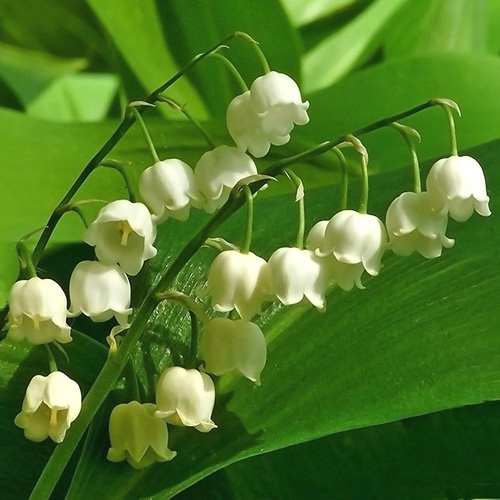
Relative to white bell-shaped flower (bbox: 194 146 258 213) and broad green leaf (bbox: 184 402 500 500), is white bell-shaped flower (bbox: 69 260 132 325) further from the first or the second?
broad green leaf (bbox: 184 402 500 500)

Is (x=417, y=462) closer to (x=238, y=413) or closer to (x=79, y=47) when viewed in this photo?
(x=238, y=413)

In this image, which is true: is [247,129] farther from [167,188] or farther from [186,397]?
[186,397]

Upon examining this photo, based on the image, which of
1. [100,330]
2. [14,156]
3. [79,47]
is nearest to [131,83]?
[14,156]

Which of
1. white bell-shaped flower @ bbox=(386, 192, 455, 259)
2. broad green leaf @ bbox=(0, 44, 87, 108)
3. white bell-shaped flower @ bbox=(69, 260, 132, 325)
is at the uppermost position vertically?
broad green leaf @ bbox=(0, 44, 87, 108)

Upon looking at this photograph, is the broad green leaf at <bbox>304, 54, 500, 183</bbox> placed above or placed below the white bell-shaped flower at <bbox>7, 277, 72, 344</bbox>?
above

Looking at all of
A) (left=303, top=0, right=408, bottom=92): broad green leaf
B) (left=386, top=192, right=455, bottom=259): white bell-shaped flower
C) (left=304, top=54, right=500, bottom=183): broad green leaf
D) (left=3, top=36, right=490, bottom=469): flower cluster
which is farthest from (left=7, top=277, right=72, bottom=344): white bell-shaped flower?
(left=303, top=0, right=408, bottom=92): broad green leaf

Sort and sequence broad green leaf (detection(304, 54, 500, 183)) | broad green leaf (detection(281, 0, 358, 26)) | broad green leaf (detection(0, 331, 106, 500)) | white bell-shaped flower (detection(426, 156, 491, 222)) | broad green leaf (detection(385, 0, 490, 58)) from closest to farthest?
white bell-shaped flower (detection(426, 156, 491, 222)) < broad green leaf (detection(0, 331, 106, 500)) < broad green leaf (detection(304, 54, 500, 183)) < broad green leaf (detection(385, 0, 490, 58)) < broad green leaf (detection(281, 0, 358, 26))

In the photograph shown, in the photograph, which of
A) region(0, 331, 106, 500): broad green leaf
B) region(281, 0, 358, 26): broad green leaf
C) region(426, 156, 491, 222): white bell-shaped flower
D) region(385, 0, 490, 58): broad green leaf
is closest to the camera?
region(426, 156, 491, 222): white bell-shaped flower

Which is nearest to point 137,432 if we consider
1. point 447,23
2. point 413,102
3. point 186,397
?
point 186,397
